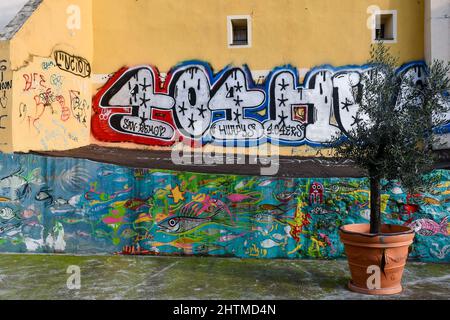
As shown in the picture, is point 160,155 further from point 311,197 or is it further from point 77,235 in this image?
point 311,197

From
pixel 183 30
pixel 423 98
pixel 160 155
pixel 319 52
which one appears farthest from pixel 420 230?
pixel 183 30

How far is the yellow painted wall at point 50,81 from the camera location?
351 inches

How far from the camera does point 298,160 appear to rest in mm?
10969

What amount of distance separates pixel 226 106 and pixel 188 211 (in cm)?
384

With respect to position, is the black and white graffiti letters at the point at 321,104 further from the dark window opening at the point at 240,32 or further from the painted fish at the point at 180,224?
the painted fish at the point at 180,224

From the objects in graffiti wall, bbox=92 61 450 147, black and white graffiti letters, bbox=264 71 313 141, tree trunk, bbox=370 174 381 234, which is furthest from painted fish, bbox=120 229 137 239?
black and white graffiti letters, bbox=264 71 313 141

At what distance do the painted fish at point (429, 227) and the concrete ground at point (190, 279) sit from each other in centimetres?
54

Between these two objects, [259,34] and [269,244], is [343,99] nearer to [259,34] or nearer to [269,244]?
[259,34]

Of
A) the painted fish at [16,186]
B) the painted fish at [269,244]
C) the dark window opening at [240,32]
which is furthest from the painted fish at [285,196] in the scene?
the dark window opening at [240,32]

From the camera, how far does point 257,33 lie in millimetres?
11500

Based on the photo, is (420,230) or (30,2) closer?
(420,230)
